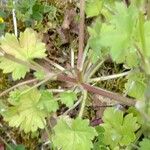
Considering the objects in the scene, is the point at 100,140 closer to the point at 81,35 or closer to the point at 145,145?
the point at 145,145

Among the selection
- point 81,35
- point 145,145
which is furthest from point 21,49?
point 145,145

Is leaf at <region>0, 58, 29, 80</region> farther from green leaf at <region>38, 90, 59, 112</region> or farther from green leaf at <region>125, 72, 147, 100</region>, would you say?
green leaf at <region>125, 72, 147, 100</region>

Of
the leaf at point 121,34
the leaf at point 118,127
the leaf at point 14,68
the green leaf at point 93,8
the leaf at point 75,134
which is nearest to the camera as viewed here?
the leaf at point 121,34

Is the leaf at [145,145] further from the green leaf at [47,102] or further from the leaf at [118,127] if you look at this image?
the green leaf at [47,102]

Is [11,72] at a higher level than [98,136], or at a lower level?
higher

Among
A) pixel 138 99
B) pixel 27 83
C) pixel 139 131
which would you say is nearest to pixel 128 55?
pixel 138 99

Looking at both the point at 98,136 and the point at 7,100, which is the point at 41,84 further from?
the point at 98,136

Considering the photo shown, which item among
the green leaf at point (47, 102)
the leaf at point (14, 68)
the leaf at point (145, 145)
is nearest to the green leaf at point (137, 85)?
the leaf at point (145, 145)
